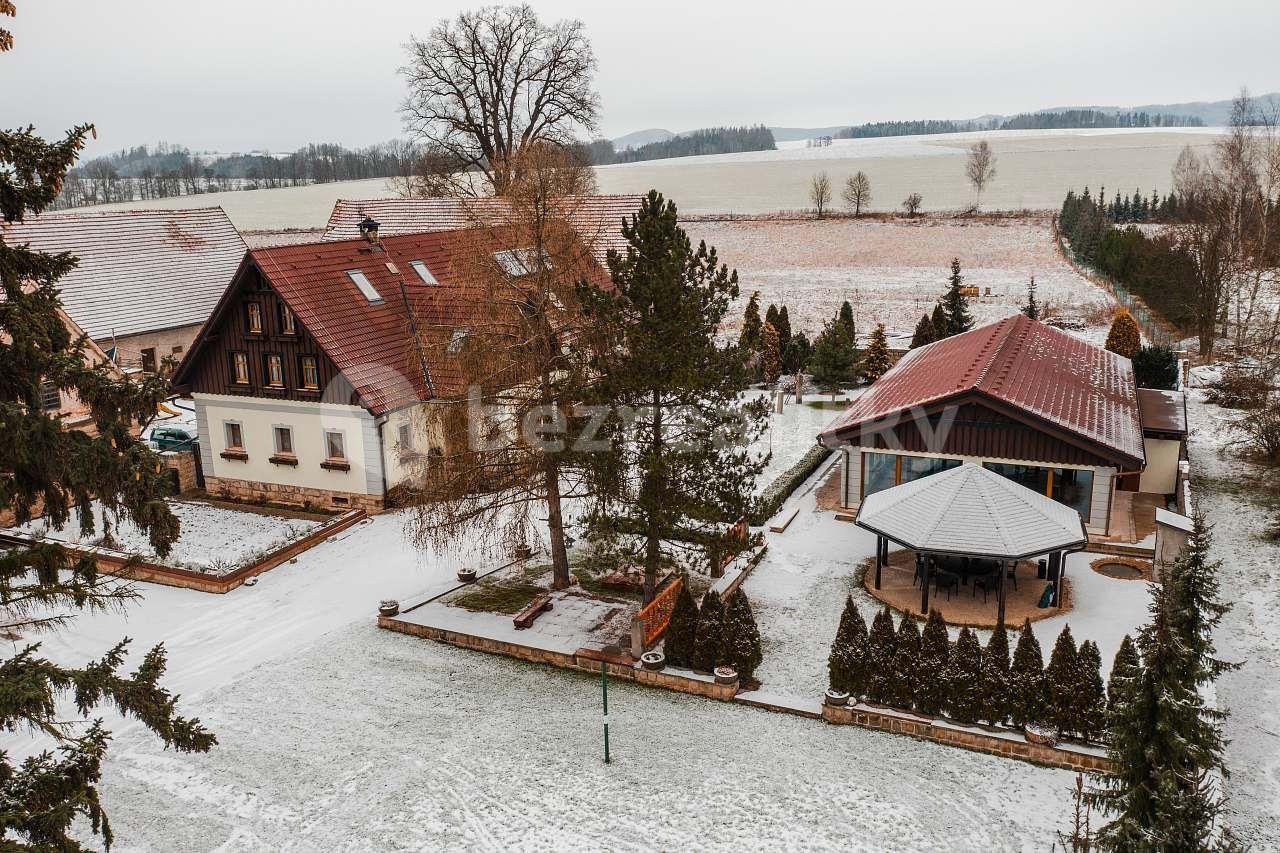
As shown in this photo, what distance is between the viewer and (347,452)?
82.8 feet

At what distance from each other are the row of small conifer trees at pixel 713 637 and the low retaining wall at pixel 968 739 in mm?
1719

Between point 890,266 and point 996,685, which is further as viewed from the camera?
point 890,266

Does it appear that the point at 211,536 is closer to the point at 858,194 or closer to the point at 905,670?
the point at 905,670

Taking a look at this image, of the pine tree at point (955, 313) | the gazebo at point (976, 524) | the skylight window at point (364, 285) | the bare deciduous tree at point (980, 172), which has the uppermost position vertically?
the bare deciduous tree at point (980, 172)

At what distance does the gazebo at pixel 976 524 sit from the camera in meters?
18.2

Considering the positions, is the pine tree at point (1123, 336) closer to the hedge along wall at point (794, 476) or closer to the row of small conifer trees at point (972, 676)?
the hedge along wall at point (794, 476)

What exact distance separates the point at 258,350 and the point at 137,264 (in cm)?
1559

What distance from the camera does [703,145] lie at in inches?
7382

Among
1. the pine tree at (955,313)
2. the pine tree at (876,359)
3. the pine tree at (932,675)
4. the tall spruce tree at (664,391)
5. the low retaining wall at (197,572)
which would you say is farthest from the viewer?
the pine tree at (955,313)

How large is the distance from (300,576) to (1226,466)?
2656 centimetres

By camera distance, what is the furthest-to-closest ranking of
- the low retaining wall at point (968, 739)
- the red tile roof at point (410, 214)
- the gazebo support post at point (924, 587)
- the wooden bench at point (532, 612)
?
the red tile roof at point (410, 214) → the gazebo support post at point (924, 587) → the wooden bench at point (532, 612) → the low retaining wall at point (968, 739)

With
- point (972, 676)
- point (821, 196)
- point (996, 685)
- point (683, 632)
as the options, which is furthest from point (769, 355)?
point (821, 196)

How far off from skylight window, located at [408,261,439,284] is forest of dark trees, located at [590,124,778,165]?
497 ft

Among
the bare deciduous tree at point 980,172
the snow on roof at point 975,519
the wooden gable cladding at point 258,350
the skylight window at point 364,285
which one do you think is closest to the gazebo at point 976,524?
the snow on roof at point 975,519
